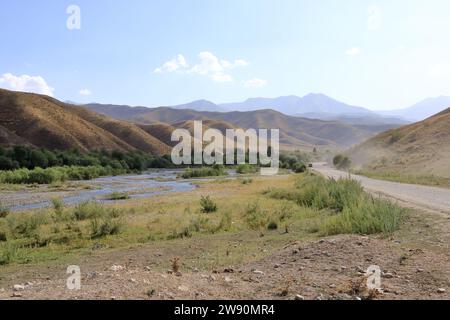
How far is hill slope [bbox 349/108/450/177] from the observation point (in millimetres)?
60500

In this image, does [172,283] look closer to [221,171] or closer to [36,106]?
[221,171]

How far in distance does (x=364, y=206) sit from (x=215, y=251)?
526 centimetres

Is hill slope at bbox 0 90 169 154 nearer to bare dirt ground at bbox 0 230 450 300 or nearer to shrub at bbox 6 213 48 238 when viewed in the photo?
shrub at bbox 6 213 48 238

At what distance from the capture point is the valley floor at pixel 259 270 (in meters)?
7.89

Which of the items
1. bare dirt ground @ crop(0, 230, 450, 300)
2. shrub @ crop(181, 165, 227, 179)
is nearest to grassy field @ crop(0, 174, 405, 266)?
bare dirt ground @ crop(0, 230, 450, 300)

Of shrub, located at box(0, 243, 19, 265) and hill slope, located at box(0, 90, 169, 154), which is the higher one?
hill slope, located at box(0, 90, 169, 154)

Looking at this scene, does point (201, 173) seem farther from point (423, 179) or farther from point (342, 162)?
point (423, 179)

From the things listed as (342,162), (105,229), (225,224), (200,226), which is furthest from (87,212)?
(342,162)

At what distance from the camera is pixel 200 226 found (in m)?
20.6

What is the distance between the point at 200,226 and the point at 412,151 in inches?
2451

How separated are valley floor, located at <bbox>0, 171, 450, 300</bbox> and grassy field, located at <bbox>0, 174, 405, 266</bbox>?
1.48 ft

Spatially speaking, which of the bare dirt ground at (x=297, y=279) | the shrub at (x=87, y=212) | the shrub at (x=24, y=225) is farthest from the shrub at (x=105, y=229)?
the bare dirt ground at (x=297, y=279)

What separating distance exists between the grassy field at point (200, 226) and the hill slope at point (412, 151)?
1309 inches

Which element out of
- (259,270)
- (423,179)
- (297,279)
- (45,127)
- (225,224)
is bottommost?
(225,224)
